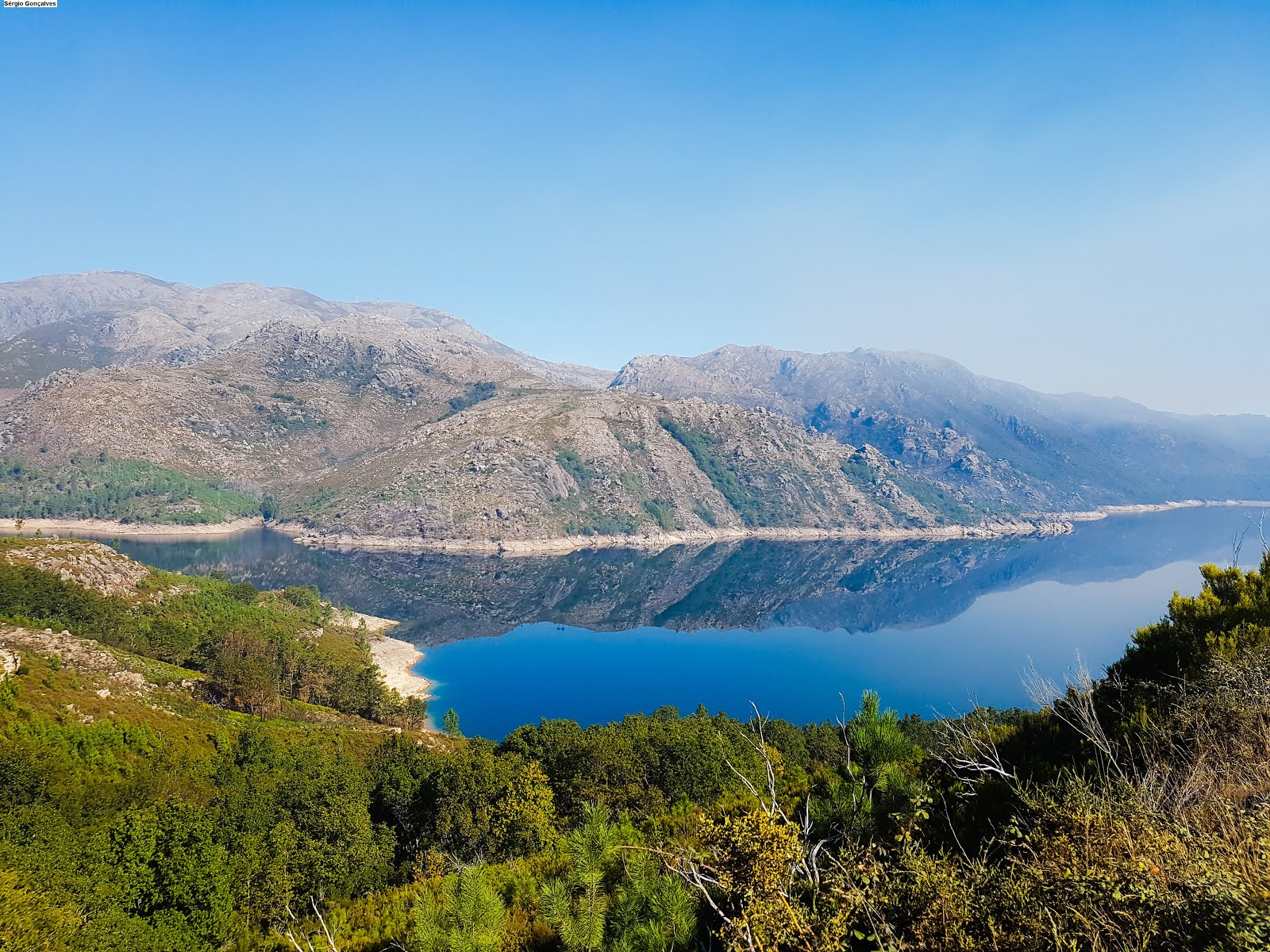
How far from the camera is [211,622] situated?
56.8 meters

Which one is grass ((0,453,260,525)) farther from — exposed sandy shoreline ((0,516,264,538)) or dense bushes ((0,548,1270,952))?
dense bushes ((0,548,1270,952))

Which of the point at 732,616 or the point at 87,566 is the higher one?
the point at 87,566

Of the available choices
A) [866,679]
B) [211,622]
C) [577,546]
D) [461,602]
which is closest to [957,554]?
[577,546]

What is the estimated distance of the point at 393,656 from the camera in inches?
3002

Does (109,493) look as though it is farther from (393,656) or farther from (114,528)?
(393,656)

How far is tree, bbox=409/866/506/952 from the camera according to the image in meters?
6.25

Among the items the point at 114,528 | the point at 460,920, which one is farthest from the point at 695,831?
the point at 114,528

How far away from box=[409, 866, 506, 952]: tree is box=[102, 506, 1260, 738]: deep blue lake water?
5231 cm

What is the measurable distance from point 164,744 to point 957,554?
611 feet

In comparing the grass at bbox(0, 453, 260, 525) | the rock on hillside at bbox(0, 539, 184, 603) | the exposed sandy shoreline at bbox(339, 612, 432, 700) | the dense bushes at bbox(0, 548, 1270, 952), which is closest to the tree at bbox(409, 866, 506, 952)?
the dense bushes at bbox(0, 548, 1270, 952)

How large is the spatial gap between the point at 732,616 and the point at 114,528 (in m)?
149

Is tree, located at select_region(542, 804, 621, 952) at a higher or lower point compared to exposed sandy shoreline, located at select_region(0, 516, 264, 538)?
higher

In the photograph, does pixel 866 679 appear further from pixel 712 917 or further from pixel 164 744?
pixel 712 917

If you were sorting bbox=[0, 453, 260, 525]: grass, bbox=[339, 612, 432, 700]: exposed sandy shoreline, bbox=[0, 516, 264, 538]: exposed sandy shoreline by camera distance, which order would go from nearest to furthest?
bbox=[339, 612, 432, 700]: exposed sandy shoreline
bbox=[0, 516, 264, 538]: exposed sandy shoreline
bbox=[0, 453, 260, 525]: grass
